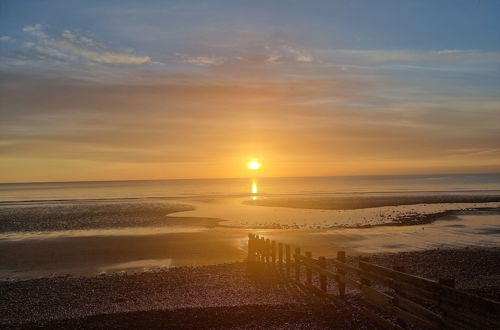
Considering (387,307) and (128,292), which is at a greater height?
(387,307)

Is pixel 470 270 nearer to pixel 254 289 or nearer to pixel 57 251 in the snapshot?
pixel 254 289

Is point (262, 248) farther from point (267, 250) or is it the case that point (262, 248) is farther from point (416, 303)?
point (416, 303)

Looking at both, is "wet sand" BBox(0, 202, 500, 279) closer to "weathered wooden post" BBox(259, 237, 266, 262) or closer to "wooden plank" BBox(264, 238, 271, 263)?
"weathered wooden post" BBox(259, 237, 266, 262)

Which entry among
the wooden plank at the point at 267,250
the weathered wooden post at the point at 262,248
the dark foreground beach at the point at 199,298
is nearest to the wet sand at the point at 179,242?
the weathered wooden post at the point at 262,248

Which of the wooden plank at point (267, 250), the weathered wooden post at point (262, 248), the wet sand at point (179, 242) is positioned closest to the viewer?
the wooden plank at point (267, 250)

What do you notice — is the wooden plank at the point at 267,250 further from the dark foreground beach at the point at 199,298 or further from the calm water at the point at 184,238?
the calm water at the point at 184,238

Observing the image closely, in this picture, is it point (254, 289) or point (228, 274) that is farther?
point (228, 274)

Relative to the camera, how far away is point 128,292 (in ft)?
57.1

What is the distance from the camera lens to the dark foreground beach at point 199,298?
40.0 ft

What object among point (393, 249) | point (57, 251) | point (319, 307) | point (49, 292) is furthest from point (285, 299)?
point (57, 251)

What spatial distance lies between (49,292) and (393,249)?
1951 cm

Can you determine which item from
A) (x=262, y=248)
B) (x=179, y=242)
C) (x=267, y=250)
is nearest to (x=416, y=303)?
(x=267, y=250)

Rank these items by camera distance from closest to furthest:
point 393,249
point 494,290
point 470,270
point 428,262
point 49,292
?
point 494,290
point 49,292
point 470,270
point 428,262
point 393,249

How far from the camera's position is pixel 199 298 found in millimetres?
15695
